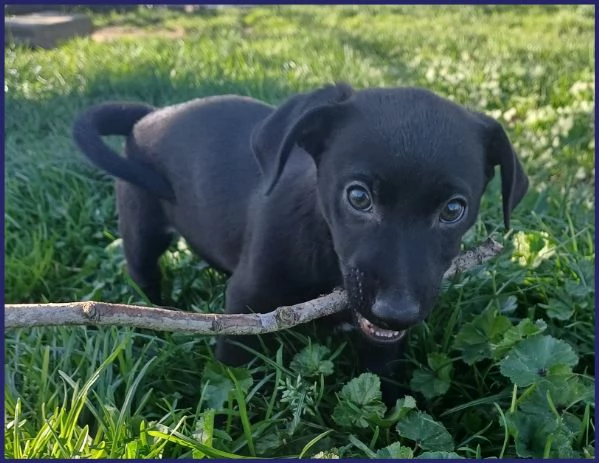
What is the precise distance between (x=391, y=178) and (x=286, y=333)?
844 millimetres

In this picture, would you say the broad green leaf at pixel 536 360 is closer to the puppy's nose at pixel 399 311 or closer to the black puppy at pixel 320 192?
the black puppy at pixel 320 192

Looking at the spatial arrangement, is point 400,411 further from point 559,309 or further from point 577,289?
point 577,289

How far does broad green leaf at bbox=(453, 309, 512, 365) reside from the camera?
2207 millimetres

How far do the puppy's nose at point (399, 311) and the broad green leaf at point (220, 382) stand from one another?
1.87ft

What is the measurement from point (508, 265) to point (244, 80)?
2.81 m

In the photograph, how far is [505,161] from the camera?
79.8 inches

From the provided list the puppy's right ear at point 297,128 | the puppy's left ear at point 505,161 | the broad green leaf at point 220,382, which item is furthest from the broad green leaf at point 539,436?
the puppy's right ear at point 297,128

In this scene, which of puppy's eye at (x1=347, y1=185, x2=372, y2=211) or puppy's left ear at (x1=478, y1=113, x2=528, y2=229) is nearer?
puppy's eye at (x1=347, y1=185, x2=372, y2=211)

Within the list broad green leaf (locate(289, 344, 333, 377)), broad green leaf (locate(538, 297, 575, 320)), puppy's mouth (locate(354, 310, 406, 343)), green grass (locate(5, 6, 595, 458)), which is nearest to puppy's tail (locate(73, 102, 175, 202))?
green grass (locate(5, 6, 595, 458))

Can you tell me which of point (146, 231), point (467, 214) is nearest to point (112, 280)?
point (146, 231)

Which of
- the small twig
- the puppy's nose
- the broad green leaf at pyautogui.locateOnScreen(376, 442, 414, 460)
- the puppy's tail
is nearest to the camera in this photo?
the small twig

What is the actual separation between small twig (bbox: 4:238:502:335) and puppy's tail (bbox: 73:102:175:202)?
1.05 metres

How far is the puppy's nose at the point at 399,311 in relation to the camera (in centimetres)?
165

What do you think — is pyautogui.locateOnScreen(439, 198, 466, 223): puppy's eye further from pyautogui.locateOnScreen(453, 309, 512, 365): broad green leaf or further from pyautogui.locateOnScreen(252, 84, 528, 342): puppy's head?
pyautogui.locateOnScreen(453, 309, 512, 365): broad green leaf
